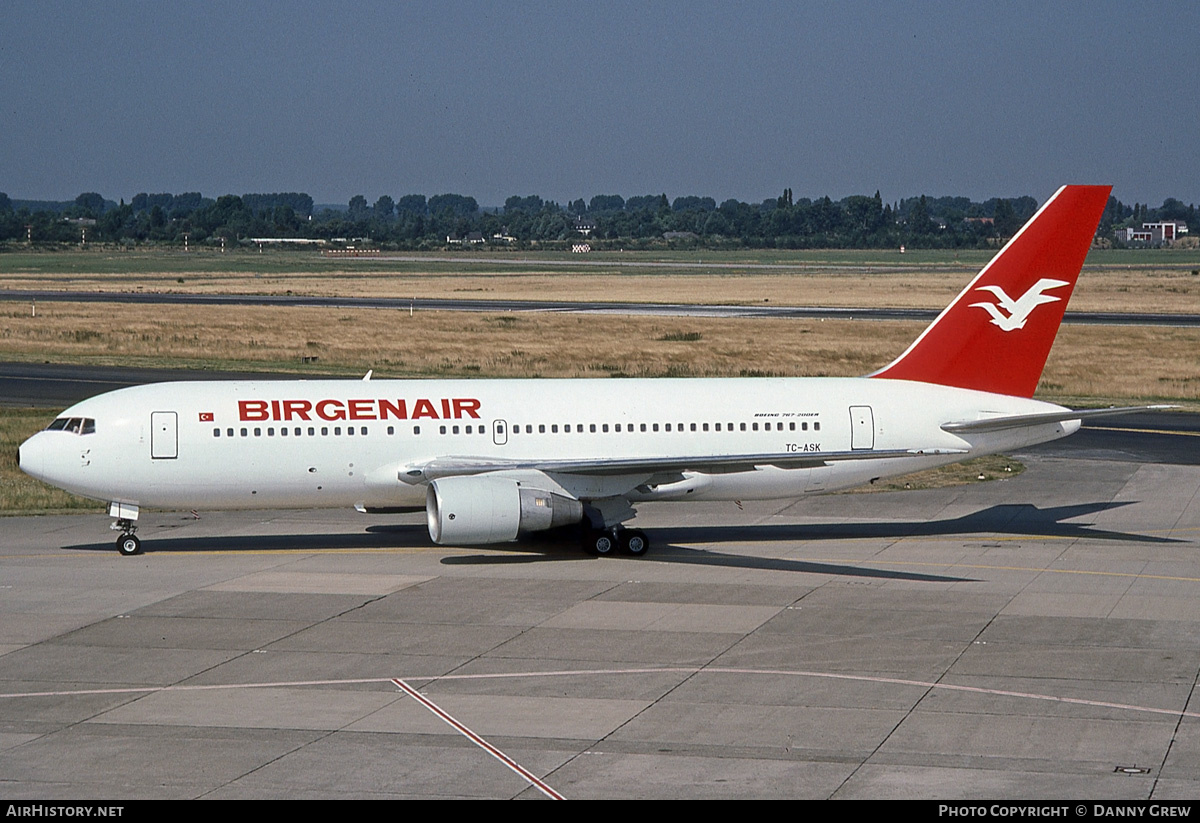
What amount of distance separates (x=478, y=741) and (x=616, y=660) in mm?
4718

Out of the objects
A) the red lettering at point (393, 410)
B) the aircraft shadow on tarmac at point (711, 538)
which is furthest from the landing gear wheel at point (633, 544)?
the red lettering at point (393, 410)

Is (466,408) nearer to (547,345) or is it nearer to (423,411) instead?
(423,411)

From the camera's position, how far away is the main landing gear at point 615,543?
32.5 m

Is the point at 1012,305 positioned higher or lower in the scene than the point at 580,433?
higher

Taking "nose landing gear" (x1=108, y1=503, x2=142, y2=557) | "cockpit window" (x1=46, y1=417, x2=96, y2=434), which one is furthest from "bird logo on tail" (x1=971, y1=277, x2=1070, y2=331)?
"cockpit window" (x1=46, y1=417, x2=96, y2=434)

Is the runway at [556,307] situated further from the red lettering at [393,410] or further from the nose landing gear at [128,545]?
the nose landing gear at [128,545]

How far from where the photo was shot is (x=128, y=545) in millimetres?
32656

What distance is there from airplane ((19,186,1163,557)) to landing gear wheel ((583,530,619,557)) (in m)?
0.04

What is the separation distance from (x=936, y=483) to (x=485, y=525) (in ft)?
60.2

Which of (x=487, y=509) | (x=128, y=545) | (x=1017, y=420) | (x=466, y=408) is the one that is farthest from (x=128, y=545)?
(x=1017, y=420)

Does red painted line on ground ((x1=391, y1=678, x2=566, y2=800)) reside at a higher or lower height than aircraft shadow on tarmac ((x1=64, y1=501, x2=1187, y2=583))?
higher

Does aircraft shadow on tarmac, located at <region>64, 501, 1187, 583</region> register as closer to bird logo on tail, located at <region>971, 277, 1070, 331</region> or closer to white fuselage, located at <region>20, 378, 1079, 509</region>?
white fuselage, located at <region>20, 378, 1079, 509</region>

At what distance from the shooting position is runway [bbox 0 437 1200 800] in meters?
17.9
